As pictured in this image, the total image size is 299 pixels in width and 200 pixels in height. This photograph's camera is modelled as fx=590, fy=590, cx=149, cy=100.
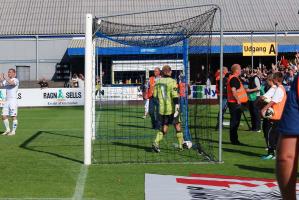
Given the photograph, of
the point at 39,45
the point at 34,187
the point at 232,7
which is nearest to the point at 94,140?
the point at 34,187

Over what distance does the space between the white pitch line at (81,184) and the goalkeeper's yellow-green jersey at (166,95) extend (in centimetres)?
263

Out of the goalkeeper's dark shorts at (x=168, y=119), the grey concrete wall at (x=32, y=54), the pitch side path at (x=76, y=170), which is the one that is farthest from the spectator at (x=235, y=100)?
the grey concrete wall at (x=32, y=54)

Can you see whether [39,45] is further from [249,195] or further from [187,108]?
[249,195]

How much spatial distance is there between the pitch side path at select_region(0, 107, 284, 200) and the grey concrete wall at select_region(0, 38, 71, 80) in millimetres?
30433

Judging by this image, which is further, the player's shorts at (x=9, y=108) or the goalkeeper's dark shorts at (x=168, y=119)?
the player's shorts at (x=9, y=108)

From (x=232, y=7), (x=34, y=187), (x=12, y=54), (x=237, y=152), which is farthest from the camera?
(x=232, y=7)

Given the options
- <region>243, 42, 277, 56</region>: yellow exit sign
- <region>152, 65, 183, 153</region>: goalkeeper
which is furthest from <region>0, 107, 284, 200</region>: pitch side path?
<region>243, 42, 277, 56</region>: yellow exit sign

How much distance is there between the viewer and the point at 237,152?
13.0 m

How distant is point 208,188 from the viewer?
868cm

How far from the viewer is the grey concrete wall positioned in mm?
45438

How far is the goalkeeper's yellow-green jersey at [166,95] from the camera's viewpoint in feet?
41.6

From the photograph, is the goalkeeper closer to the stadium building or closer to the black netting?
the black netting

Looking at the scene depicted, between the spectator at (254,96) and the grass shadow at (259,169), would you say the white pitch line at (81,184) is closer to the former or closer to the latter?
the grass shadow at (259,169)

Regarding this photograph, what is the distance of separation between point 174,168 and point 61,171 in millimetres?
2000
